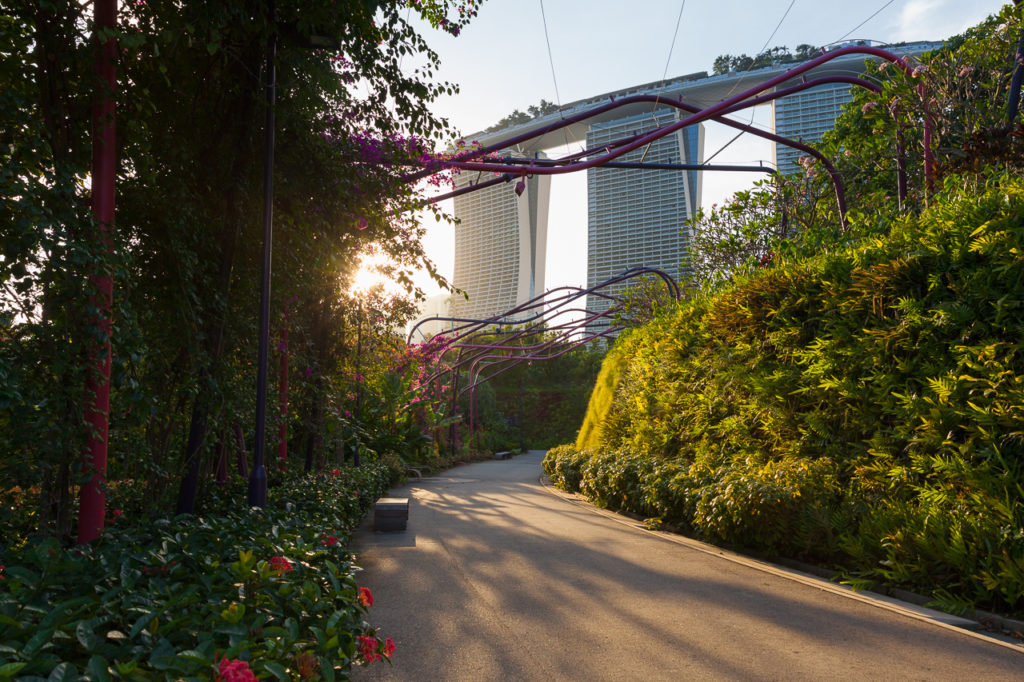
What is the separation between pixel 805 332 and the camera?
9070mm

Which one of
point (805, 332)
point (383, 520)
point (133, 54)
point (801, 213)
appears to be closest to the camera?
point (133, 54)

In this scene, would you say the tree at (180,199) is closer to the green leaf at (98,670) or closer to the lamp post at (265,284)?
the lamp post at (265,284)

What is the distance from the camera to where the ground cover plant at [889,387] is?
→ 6059 mm

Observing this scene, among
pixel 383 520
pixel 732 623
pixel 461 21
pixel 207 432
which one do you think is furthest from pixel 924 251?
pixel 383 520

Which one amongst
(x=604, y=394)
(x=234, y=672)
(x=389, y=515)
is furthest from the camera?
(x=604, y=394)

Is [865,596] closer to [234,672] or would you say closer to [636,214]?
[234,672]

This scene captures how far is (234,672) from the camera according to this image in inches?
92.9

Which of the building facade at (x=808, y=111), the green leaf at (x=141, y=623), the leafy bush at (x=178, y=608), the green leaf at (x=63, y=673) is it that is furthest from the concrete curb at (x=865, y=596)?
the building facade at (x=808, y=111)

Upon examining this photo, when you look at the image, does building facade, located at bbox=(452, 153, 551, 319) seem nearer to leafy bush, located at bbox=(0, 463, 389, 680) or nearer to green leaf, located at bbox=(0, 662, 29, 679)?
leafy bush, located at bbox=(0, 463, 389, 680)

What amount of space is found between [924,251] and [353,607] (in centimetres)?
685

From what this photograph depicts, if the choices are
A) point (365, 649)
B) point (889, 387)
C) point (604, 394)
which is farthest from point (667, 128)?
point (604, 394)

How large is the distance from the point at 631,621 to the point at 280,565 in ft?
10.6

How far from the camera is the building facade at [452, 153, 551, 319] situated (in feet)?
167

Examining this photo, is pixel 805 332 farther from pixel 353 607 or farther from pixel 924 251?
pixel 353 607
